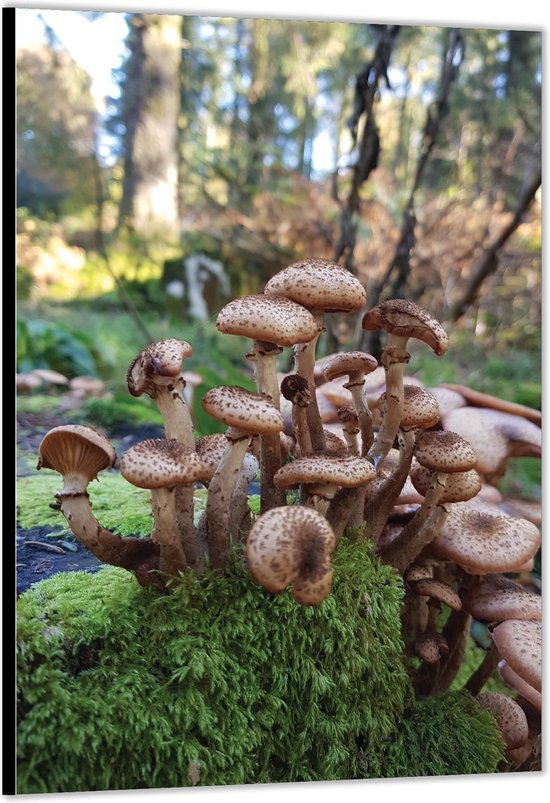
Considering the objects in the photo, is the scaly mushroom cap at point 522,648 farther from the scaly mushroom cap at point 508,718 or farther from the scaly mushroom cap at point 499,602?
the scaly mushroom cap at point 508,718

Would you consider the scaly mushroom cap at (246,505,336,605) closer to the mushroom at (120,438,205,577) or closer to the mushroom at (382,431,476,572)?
the mushroom at (120,438,205,577)

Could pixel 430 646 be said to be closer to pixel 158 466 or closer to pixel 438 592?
pixel 438 592

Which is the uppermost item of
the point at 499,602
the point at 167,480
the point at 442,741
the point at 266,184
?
the point at 266,184

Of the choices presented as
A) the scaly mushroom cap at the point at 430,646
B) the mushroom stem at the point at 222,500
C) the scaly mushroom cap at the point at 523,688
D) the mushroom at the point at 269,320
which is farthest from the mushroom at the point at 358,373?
the scaly mushroom cap at the point at 523,688

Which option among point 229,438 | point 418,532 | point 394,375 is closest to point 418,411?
point 394,375

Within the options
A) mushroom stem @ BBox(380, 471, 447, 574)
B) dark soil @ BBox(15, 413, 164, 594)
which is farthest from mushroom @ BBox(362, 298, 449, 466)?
dark soil @ BBox(15, 413, 164, 594)

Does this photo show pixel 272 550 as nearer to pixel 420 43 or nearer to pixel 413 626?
pixel 413 626
